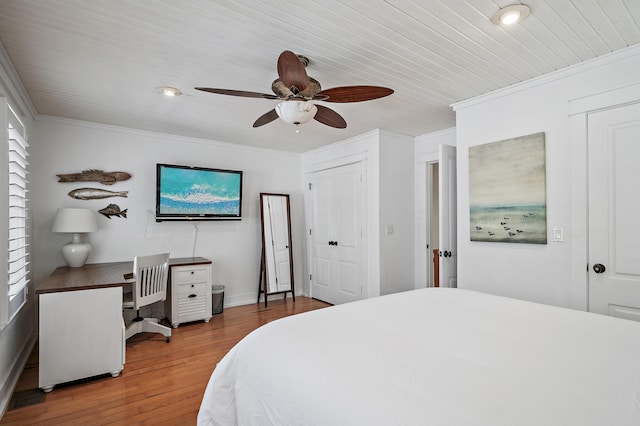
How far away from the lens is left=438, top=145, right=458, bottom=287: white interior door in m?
3.23

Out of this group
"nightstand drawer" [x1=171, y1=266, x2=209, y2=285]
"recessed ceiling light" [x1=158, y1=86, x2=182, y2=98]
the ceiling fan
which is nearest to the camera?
the ceiling fan

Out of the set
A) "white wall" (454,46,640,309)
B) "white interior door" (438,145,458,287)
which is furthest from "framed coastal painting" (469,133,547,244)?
"white interior door" (438,145,458,287)

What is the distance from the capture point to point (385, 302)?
2014mm

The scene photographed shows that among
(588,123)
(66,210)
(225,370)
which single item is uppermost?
(588,123)

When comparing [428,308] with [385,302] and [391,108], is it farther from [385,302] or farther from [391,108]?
[391,108]

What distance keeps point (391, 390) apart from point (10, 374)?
115 inches

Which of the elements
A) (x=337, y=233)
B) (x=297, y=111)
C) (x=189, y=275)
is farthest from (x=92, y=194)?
(x=337, y=233)

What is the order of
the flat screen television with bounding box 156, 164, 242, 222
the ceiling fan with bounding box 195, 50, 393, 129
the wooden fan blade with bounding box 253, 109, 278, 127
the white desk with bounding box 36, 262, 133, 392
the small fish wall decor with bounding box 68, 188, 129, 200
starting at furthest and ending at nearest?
the flat screen television with bounding box 156, 164, 242, 222, the small fish wall decor with bounding box 68, 188, 129, 200, the wooden fan blade with bounding box 253, 109, 278, 127, the white desk with bounding box 36, 262, 133, 392, the ceiling fan with bounding box 195, 50, 393, 129

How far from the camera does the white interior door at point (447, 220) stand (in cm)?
323

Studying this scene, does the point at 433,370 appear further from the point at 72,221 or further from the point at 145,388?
the point at 72,221

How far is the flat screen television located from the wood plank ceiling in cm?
116

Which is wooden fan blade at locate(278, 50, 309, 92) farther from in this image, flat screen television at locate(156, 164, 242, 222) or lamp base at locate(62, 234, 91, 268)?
lamp base at locate(62, 234, 91, 268)

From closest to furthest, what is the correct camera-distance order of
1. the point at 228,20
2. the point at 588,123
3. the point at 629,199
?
the point at 228,20, the point at 629,199, the point at 588,123

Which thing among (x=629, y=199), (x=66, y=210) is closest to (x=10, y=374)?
(x=66, y=210)
